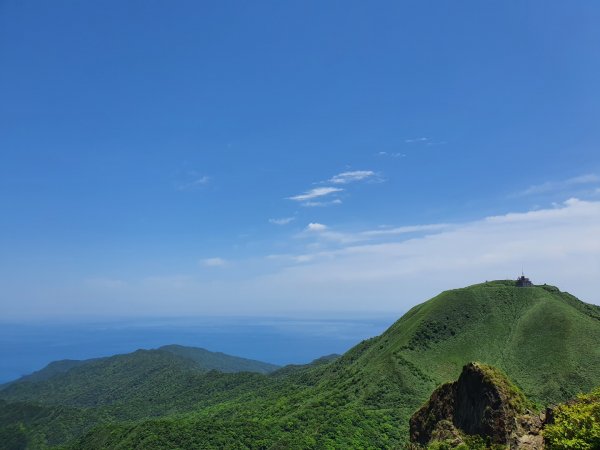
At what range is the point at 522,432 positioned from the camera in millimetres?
34562

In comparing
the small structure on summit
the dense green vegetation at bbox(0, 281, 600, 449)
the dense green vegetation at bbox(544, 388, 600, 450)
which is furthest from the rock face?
the small structure on summit

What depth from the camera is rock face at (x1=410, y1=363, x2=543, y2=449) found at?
3475cm

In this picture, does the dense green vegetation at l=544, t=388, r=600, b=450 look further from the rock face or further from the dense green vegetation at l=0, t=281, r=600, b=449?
the dense green vegetation at l=0, t=281, r=600, b=449

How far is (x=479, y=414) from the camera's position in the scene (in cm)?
3788

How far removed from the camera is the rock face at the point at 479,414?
3475 cm

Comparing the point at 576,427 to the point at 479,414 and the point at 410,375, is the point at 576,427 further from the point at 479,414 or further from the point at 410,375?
the point at 410,375

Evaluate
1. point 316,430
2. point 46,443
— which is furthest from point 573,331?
point 46,443

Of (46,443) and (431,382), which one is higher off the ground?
(431,382)

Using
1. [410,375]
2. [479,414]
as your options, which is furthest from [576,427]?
[410,375]

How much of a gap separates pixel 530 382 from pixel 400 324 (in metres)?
58.1

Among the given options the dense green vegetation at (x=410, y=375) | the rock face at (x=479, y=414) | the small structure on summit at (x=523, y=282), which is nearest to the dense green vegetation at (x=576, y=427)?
the rock face at (x=479, y=414)

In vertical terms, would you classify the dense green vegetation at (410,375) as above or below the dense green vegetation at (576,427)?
below

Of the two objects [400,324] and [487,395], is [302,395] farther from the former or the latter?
[487,395]

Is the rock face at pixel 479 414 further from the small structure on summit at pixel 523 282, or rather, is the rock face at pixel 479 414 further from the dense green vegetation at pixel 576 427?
the small structure on summit at pixel 523 282
